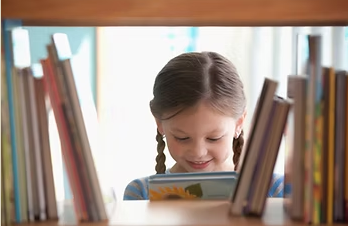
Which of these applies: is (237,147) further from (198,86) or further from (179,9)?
(179,9)

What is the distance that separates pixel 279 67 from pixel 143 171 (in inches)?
39.5

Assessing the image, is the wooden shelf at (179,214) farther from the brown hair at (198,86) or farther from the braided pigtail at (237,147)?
the braided pigtail at (237,147)

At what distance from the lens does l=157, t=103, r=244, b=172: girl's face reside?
1.34 m

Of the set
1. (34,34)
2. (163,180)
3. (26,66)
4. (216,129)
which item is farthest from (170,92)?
(34,34)

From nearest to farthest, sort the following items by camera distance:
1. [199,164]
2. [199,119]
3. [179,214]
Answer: [179,214]
[199,119]
[199,164]

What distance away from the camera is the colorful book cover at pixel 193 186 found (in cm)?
105

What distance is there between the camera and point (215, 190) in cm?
106

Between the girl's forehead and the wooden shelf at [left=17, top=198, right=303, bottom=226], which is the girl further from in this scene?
the wooden shelf at [left=17, top=198, right=303, bottom=226]

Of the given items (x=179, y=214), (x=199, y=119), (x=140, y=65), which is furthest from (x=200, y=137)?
(x=140, y=65)

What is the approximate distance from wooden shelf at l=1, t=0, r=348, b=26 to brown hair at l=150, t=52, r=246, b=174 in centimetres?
54

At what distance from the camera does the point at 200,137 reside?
1357 millimetres

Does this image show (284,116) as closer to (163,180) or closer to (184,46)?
(163,180)

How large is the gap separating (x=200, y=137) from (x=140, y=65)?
2.04m

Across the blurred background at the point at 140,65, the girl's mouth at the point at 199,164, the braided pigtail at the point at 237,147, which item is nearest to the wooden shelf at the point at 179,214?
the girl's mouth at the point at 199,164
